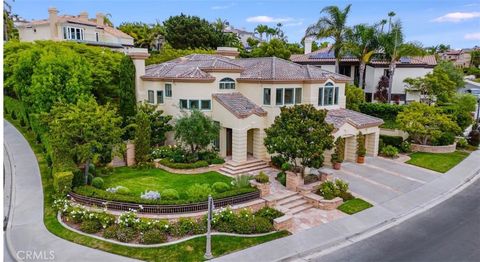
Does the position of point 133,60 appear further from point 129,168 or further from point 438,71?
point 438,71

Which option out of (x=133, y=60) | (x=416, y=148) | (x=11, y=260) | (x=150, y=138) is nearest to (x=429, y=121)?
(x=416, y=148)

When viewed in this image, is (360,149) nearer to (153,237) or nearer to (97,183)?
(153,237)

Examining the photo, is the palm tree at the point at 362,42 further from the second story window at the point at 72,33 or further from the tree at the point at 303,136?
the second story window at the point at 72,33

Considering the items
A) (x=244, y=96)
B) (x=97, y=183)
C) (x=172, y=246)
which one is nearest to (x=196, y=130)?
(x=244, y=96)

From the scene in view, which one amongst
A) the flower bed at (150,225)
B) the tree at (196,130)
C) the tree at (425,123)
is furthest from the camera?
the tree at (425,123)

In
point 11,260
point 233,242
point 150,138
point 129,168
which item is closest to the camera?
point 11,260

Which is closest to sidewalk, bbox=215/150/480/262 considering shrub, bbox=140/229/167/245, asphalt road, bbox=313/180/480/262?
asphalt road, bbox=313/180/480/262

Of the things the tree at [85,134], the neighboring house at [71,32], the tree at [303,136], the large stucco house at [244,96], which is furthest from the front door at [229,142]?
the neighboring house at [71,32]
